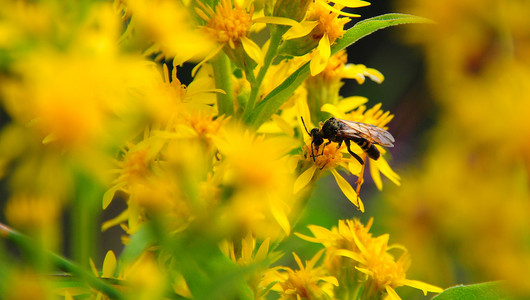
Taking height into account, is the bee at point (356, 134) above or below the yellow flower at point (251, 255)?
above

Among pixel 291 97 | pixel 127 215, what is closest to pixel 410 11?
pixel 291 97

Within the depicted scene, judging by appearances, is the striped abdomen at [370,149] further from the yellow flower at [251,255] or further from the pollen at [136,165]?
the pollen at [136,165]

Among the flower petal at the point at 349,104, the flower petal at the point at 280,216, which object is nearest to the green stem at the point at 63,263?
the flower petal at the point at 280,216

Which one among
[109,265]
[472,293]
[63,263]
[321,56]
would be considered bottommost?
[109,265]

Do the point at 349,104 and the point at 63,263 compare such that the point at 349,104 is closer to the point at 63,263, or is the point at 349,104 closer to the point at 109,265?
the point at 109,265

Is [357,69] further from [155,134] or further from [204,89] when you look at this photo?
[155,134]

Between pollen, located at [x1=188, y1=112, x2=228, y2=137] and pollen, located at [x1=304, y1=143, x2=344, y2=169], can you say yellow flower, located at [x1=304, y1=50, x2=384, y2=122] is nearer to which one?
pollen, located at [x1=304, y1=143, x2=344, y2=169]

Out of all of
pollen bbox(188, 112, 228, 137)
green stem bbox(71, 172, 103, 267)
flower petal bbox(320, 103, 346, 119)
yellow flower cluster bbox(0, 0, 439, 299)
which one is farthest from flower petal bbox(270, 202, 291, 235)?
green stem bbox(71, 172, 103, 267)

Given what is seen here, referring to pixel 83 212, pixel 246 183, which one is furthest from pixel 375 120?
pixel 83 212
